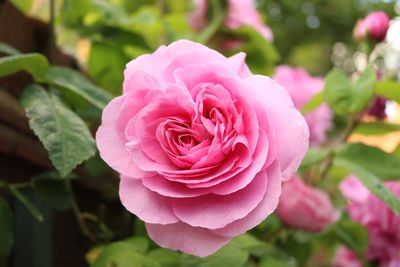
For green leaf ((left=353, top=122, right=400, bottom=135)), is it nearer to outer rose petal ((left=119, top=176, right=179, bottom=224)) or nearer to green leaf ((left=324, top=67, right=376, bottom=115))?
green leaf ((left=324, top=67, right=376, bottom=115))

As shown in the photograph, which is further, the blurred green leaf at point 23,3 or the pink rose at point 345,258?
the pink rose at point 345,258

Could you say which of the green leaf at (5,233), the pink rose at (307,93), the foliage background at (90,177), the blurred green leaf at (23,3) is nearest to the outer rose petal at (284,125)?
the foliage background at (90,177)

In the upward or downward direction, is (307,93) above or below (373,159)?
below

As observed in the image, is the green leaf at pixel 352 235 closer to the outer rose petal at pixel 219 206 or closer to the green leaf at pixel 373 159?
the green leaf at pixel 373 159

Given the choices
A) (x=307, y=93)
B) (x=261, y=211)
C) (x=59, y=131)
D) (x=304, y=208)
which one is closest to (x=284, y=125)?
(x=261, y=211)

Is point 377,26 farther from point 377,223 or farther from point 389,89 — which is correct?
point 377,223

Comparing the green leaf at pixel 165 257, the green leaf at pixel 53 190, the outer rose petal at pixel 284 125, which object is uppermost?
the outer rose petal at pixel 284 125
